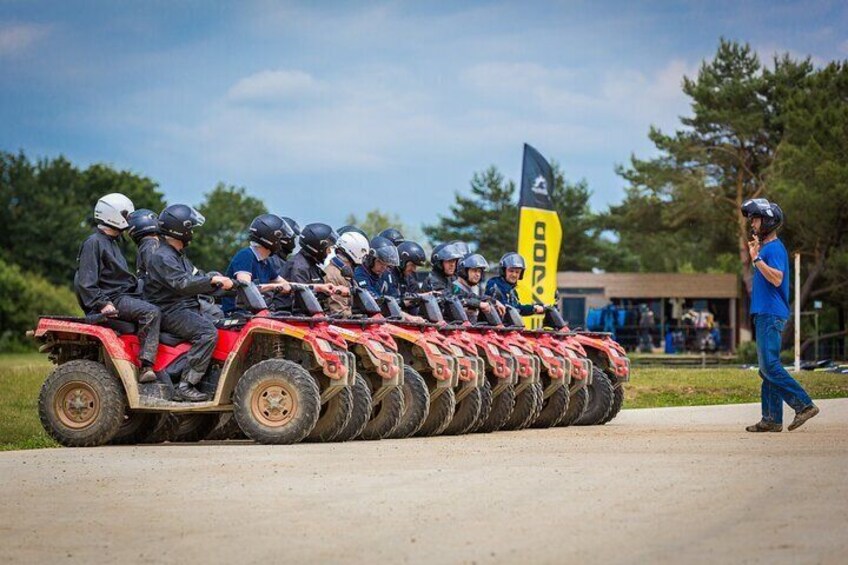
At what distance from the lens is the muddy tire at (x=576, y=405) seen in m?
22.6

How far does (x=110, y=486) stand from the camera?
1214 cm

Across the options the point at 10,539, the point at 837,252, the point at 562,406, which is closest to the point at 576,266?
the point at 837,252

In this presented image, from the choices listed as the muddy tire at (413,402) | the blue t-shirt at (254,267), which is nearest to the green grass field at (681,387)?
the blue t-shirt at (254,267)

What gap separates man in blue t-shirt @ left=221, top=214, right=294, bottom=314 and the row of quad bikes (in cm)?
64

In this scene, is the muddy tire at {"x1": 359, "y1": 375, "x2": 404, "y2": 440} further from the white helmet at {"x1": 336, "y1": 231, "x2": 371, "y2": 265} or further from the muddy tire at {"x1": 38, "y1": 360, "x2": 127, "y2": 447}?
the muddy tire at {"x1": 38, "y1": 360, "x2": 127, "y2": 447}

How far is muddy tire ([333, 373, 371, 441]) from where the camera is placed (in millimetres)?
16859

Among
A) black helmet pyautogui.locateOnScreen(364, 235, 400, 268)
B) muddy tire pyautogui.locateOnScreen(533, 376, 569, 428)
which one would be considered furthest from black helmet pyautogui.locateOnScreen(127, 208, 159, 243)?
muddy tire pyautogui.locateOnScreen(533, 376, 569, 428)

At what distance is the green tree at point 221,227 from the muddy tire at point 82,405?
76.2 m

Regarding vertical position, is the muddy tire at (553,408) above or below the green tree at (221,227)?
below

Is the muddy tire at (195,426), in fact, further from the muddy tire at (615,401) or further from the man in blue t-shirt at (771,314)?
the muddy tire at (615,401)

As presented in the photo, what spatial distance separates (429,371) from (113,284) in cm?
360

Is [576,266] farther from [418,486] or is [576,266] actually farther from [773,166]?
[418,486]

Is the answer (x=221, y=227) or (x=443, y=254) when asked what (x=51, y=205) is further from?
(x=443, y=254)

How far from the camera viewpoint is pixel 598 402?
2292 centimetres
